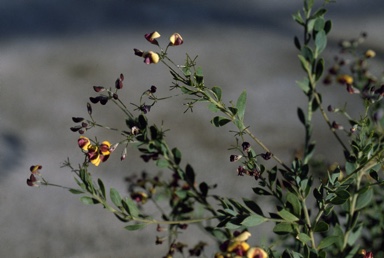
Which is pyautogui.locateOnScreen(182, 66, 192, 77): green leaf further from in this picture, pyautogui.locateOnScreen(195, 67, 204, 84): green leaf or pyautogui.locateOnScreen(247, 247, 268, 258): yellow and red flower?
pyautogui.locateOnScreen(247, 247, 268, 258): yellow and red flower

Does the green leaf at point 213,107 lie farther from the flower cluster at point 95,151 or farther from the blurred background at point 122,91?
the blurred background at point 122,91

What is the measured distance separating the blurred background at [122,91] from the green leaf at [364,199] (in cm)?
58

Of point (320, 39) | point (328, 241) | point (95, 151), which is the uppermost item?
point (320, 39)

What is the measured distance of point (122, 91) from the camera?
73.6 inches

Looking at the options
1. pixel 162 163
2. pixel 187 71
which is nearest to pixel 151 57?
pixel 187 71

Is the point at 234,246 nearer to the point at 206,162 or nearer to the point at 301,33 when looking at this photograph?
the point at 206,162

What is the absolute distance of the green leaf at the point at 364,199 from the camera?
794mm

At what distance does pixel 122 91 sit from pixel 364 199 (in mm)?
1167

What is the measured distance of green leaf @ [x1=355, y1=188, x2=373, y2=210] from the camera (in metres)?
0.79

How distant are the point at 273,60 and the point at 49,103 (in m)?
0.71

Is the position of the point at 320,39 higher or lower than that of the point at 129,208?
higher

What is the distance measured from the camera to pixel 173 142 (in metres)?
1.71

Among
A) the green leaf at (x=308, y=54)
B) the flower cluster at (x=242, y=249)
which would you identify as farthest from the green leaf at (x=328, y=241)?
the green leaf at (x=308, y=54)

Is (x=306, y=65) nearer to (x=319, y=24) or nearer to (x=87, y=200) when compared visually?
(x=319, y=24)
